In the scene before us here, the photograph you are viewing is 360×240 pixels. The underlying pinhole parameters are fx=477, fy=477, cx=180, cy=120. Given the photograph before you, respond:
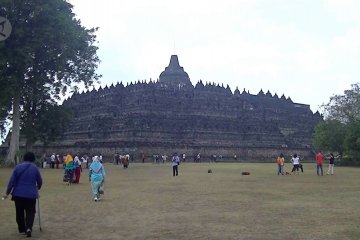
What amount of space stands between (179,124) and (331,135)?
1875cm

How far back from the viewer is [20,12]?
35.0 meters

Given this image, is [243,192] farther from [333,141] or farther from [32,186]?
[333,141]

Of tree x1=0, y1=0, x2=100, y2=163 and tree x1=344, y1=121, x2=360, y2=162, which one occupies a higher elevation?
tree x1=0, y1=0, x2=100, y2=163

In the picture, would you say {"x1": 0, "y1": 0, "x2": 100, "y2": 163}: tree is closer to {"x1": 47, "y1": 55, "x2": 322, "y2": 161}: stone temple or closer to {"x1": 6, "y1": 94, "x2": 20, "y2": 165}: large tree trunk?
{"x1": 6, "y1": 94, "x2": 20, "y2": 165}: large tree trunk

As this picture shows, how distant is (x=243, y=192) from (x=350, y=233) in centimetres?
837

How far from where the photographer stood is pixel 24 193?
8.99 m

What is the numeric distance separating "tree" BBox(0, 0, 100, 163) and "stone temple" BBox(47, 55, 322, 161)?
15.6 meters

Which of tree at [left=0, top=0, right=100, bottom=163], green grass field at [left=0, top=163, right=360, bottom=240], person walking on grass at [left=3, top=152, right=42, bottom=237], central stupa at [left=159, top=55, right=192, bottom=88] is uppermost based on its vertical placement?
central stupa at [left=159, top=55, right=192, bottom=88]

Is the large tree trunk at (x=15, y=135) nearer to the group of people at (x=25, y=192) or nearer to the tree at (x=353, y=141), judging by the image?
the group of people at (x=25, y=192)

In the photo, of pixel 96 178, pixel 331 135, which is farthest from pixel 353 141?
pixel 96 178

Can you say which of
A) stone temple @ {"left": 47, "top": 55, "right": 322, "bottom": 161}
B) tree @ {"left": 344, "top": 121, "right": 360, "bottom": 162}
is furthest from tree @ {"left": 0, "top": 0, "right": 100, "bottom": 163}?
tree @ {"left": 344, "top": 121, "right": 360, "bottom": 162}

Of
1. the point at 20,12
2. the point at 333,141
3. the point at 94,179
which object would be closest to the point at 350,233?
the point at 94,179

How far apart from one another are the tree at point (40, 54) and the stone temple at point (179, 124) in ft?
51.3

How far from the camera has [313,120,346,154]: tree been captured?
50.5m
